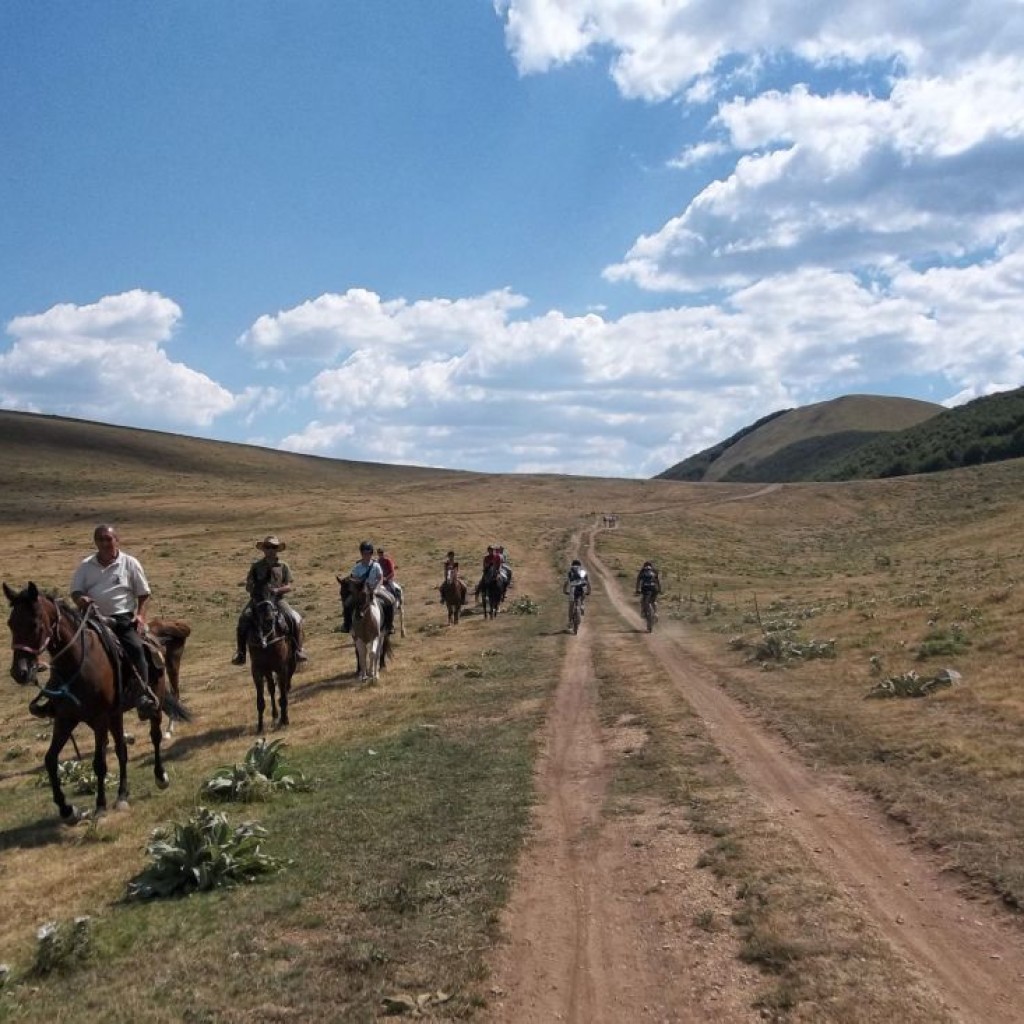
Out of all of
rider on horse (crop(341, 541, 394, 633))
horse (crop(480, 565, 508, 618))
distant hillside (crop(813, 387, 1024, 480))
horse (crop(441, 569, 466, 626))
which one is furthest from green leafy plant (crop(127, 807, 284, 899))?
distant hillside (crop(813, 387, 1024, 480))

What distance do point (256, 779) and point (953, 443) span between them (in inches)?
5427

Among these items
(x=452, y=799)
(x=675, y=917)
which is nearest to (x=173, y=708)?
(x=452, y=799)

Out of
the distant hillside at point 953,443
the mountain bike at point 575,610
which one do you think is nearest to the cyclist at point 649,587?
the mountain bike at point 575,610

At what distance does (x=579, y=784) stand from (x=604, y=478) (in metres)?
131

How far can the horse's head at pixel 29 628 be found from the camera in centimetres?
921

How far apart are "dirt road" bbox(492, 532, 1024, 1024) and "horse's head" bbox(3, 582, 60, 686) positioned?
5.34m

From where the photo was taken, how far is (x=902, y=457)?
452 feet

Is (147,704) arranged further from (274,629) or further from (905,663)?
(905,663)

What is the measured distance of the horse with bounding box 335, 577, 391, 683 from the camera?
19.3 meters

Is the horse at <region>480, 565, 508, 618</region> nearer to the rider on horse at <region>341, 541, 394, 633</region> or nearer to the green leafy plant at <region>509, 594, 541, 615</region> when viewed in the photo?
the green leafy plant at <region>509, 594, 541, 615</region>

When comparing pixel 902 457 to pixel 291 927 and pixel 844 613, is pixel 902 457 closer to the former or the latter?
pixel 844 613

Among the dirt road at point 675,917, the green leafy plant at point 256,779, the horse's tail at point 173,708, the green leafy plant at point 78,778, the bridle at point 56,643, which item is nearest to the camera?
the dirt road at point 675,917

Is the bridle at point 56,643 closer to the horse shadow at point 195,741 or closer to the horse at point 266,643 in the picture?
the horse shadow at point 195,741

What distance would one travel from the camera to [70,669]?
10.2m
